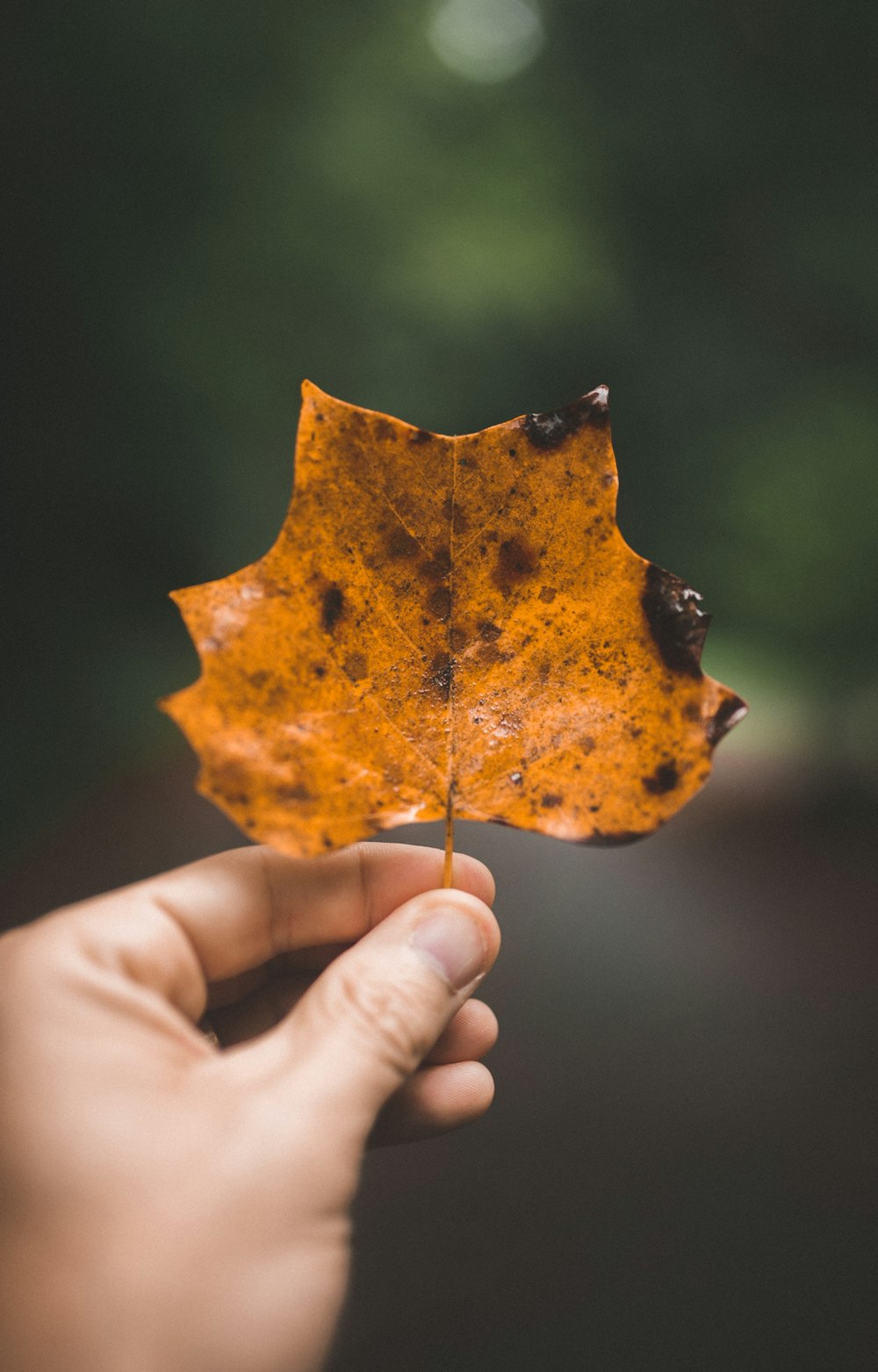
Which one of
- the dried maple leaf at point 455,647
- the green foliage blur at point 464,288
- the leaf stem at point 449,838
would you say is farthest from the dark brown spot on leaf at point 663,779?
the green foliage blur at point 464,288

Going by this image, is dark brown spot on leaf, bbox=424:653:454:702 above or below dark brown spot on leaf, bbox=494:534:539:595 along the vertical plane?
below

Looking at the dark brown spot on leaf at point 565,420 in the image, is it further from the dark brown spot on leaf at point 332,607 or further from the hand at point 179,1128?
the hand at point 179,1128

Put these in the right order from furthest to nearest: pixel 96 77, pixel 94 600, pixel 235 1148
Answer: pixel 94 600
pixel 96 77
pixel 235 1148

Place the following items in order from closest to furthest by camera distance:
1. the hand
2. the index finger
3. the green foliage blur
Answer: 1. the hand
2. the index finger
3. the green foliage blur

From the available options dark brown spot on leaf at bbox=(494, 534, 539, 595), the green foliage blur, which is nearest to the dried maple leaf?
dark brown spot on leaf at bbox=(494, 534, 539, 595)

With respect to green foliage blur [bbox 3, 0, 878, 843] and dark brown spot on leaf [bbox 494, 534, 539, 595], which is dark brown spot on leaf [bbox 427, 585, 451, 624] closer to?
dark brown spot on leaf [bbox 494, 534, 539, 595]

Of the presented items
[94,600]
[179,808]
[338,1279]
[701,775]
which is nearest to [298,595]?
[701,775]

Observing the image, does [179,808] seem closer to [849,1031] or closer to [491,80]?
[849,1031]
